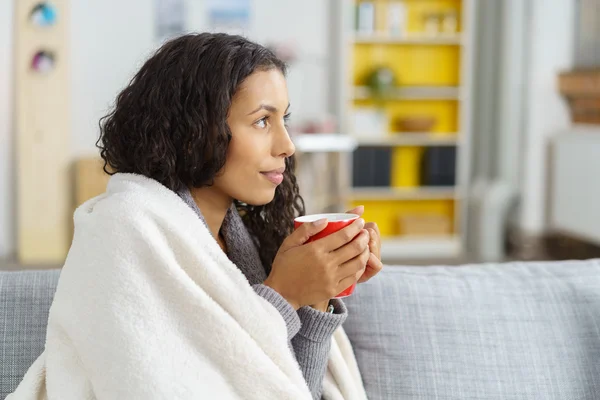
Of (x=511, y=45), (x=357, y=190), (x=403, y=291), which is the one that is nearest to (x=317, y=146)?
(x=357, y=190)

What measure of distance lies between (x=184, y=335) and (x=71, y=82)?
4670 millimetres

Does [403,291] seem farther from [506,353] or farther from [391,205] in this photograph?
[391,205]

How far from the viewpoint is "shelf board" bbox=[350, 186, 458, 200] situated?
5652 mm

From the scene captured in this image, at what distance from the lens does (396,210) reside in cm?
588

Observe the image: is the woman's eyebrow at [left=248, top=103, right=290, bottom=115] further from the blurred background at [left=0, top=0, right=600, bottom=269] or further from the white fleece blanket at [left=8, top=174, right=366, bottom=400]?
the blurred background at [left=0, top=0, right=600, bottom=269]

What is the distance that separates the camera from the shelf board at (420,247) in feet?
18.6

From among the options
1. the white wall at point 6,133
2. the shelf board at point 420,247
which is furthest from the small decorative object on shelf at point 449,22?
the white wall at point 6,133

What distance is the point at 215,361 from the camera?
101 centimetres

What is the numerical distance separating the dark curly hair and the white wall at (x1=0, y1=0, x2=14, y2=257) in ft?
14.4

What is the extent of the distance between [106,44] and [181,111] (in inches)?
179

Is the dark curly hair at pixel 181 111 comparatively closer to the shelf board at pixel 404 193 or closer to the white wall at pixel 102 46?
the white wall at pixel 102 46

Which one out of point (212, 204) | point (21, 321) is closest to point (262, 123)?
point (212, 204)

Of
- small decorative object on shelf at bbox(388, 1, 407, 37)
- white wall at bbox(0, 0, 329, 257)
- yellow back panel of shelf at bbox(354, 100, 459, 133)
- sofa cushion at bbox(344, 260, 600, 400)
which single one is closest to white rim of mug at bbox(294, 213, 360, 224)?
sofa cushion at bbox(344, 260, 600, 400)

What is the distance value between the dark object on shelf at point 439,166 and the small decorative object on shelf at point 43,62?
2589 mm
